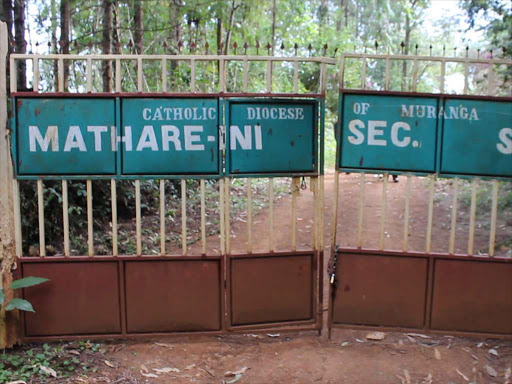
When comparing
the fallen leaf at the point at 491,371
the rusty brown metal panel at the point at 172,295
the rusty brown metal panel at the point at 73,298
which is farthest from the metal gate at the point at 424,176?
the rusty brown metal panel at the point at 73,298

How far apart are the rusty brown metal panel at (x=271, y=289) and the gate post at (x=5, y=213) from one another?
1.79m

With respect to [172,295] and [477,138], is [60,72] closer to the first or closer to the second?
[172,295]

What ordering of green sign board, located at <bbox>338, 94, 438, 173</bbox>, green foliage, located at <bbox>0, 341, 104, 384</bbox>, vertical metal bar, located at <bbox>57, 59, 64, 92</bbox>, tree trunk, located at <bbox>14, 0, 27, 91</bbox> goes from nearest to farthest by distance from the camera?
green foliage, located at <bbox>0, 341, 104, 384</bbox> → vertical metal bar, located at <bbox>57, 59, 64, 92</bbox> → green sign board, located at <bbox>338, 94, 438, 173</bbox> → tree trunk, located at <bbox>14, 0, 27, 91</bbox>

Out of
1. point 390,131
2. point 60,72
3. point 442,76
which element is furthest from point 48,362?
point 442,76

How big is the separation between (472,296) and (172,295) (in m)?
→ 2.54

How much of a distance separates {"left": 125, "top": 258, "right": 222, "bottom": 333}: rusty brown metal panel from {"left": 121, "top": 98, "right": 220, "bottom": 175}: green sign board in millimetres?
814

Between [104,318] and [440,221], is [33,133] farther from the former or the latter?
[440,221]

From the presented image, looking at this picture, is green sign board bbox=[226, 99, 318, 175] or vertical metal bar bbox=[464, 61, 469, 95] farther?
green sign board bbox=[226, 99, 318, 175]

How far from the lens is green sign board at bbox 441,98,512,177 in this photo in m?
3.82

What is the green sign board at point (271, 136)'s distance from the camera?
3867mm

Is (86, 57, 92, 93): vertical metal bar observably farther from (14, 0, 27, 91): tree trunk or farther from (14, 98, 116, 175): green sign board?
(14, 0, 27, 91): tree trunk

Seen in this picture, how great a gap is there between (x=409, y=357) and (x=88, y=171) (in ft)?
9.95

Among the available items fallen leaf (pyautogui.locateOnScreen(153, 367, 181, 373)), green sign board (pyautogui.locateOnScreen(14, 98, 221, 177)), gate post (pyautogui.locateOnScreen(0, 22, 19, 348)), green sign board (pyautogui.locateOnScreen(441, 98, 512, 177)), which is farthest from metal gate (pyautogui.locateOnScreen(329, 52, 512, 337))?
gate post (pyautogui.locateOnScreen(0, 22, 19, 348))

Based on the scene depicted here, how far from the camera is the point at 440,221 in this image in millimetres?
9422
